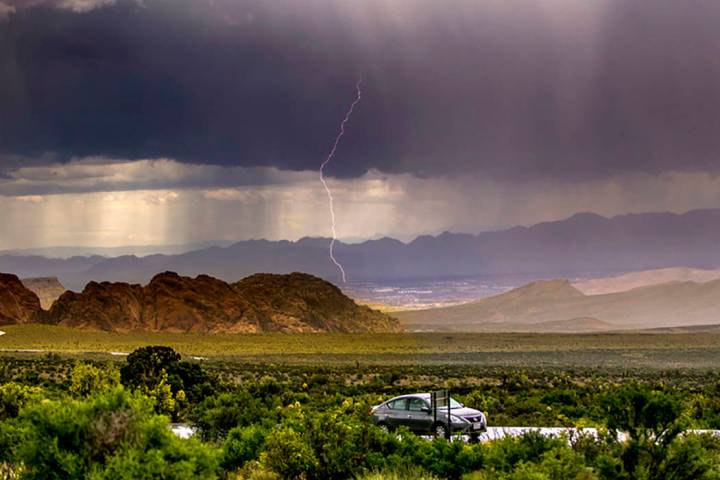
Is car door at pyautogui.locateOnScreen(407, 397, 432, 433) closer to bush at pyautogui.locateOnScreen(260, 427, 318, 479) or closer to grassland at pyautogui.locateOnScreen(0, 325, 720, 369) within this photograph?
bush at pyautogui.locateOnScreen(260, 427, 318, 479)

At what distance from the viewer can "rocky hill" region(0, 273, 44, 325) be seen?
156 metres

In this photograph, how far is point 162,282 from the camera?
16675 centimetres

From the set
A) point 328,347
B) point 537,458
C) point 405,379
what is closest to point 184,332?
point 328,347

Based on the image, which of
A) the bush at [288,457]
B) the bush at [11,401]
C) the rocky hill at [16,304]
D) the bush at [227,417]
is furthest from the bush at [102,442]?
the rocky hill at [16,304]

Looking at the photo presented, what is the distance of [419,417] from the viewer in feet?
91.9

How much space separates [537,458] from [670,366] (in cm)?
7105

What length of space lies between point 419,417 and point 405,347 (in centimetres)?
9616

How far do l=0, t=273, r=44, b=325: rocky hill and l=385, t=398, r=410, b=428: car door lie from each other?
135152 millimetres

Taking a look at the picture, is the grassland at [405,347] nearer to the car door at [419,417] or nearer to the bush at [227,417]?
the car door at [419,417]

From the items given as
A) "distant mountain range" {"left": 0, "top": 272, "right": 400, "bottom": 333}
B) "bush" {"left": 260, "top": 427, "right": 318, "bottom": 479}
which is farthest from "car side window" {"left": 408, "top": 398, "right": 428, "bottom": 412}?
"distant mountain range" {"left": 0, "top": 272, "right": 400, "bottom": 333}

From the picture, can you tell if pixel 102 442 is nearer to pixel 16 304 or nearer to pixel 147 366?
pixel 147 366

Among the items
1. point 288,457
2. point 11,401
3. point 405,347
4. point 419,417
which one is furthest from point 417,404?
point 405,347

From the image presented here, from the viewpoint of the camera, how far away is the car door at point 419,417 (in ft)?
91.4

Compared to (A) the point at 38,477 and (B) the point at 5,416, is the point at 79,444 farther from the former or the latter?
(B) the point at 5,416
